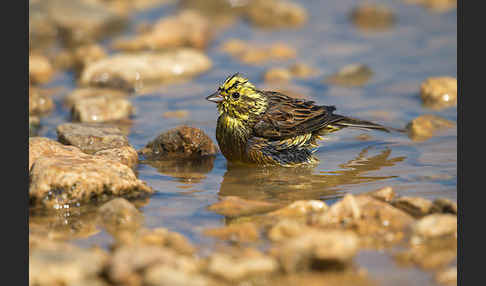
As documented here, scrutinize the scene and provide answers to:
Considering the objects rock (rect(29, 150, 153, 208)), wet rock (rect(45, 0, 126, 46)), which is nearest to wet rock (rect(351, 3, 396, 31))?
wet rock (rect(45, 0, 126, 46))

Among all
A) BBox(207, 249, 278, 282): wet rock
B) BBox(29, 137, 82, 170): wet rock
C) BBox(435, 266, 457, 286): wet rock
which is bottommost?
BBox(435, 266, 457, 286): wet rock

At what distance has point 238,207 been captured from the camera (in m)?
6.41

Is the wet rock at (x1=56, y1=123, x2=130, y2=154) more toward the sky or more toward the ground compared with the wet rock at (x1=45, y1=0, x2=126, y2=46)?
more toward the ground

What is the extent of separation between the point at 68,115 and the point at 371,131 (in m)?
4.75

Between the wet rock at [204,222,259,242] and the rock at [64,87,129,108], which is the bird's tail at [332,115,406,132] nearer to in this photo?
the wet rock at [204,222,259,242]

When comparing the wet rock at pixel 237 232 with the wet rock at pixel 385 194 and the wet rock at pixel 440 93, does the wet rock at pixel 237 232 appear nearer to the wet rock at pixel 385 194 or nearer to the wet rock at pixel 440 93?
the wet rock at pixel 385 194

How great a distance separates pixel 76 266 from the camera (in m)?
4.54

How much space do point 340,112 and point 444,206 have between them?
175 inches

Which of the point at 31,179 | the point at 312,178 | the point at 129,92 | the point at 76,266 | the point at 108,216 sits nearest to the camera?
the point at 76,266

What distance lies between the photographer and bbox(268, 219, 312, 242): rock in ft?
18.0

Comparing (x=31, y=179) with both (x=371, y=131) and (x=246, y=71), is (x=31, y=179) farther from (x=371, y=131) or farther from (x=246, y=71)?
(x=246, y=71)

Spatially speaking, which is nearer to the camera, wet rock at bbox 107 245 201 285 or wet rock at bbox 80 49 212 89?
wet rock at bbox 107 245 201 285

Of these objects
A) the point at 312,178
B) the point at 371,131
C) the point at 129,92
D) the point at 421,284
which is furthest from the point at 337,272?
the point at 129,92

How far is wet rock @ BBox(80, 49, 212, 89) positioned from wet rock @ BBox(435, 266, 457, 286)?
315 inches
